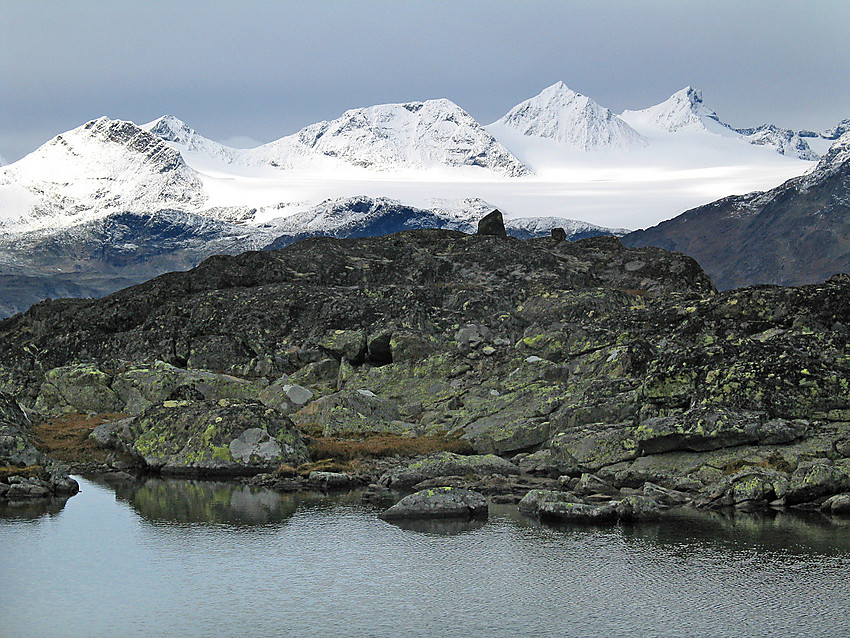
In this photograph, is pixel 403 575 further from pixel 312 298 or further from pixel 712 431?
pixel 312 298

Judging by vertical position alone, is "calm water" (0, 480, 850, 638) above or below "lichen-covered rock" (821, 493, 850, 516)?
below

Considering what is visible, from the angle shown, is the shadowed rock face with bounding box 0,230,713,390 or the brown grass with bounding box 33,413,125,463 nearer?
the brown grass with bounding box 33,413,125,463

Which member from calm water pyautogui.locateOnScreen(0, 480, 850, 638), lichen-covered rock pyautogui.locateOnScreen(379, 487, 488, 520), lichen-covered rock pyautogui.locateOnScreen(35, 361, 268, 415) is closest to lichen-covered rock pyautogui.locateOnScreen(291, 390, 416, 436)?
lichen-covered rock pyautogui.locateOnScreen(35, 361, 268, 415)

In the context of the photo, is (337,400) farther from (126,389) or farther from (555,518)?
(555,518)

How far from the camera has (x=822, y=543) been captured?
4172 cm

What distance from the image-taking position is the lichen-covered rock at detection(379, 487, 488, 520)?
49.0 meters

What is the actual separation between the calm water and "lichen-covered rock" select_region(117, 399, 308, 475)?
32.3 feet

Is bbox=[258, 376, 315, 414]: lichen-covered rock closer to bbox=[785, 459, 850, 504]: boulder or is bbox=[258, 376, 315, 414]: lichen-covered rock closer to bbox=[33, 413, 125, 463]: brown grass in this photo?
bbox=[33, 413, 125, 463]: brown grass

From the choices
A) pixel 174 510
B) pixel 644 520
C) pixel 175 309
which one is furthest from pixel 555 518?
pixel 175 309

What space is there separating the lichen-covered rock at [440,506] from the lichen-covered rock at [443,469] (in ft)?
23.0

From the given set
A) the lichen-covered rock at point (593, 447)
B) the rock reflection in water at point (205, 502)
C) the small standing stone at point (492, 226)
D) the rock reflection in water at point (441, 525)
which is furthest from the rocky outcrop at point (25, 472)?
the small standing stone at point (492, 226)

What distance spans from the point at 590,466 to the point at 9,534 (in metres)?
33.1

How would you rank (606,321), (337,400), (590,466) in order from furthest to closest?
(606,321)
(337,400)
(590,466)

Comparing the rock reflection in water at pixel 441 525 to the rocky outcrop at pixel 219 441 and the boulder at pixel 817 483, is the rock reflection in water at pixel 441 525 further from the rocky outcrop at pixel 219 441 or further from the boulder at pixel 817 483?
the rocky outcrop at pixel 219 441
